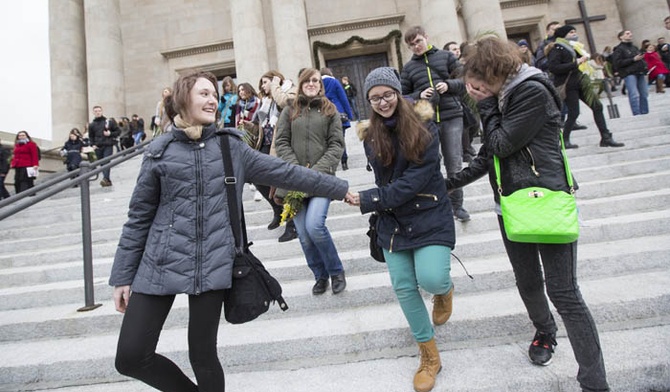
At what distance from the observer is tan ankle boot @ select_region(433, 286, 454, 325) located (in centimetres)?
258

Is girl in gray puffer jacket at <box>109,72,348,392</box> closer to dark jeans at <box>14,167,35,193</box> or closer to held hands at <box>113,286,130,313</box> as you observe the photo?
held hands at <box>113,286,130,313</box>

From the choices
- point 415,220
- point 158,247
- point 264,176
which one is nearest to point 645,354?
point 415,220

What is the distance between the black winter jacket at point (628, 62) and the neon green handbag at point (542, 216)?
8.41 m

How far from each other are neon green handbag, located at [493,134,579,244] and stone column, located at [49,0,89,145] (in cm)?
1579

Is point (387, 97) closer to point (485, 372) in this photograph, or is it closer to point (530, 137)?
point (530, 137)

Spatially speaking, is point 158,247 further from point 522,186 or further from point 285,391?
point 522,186

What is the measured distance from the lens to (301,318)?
10.3 feet

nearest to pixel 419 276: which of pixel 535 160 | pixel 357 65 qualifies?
pixel 535 160

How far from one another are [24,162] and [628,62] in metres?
13.9

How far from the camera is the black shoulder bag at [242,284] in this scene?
1.74m

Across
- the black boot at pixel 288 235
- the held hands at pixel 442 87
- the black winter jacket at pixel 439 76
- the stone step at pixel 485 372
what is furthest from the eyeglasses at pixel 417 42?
the stone step at pixel 485 372

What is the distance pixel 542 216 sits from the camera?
170cm

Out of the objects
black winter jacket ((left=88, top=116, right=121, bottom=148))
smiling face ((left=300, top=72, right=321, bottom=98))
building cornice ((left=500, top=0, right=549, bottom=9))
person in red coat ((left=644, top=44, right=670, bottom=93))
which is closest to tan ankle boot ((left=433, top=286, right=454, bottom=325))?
smiling face ((left=300, top=72, right=321, bottom=98))

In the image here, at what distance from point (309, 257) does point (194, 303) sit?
164cm
